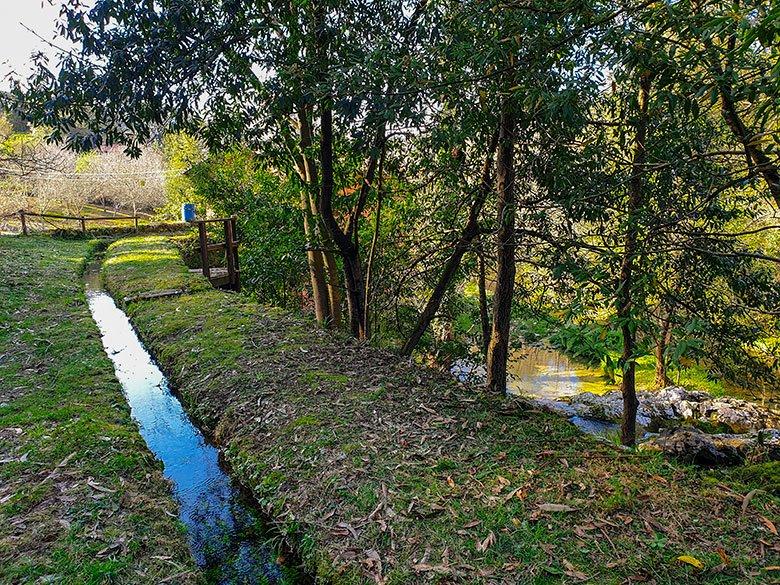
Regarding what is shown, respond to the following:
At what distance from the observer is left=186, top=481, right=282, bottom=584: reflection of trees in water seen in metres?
3.13

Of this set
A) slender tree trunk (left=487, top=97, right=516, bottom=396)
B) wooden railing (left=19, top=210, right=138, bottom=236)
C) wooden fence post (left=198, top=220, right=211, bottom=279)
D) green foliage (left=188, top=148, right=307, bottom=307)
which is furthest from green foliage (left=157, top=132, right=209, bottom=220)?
slender tree trunk (left=487, top=97, right=516, bottom=396)

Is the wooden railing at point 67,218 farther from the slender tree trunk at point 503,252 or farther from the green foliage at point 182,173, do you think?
the slender tree trunk at point 503,252

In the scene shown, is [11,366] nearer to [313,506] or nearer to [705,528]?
[313,506]

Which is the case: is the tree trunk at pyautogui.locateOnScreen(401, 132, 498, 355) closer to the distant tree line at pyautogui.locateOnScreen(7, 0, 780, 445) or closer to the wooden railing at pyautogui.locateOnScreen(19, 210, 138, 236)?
the distant tree line at pyautogui.locateOnScreen(7, 0, 780, 445)

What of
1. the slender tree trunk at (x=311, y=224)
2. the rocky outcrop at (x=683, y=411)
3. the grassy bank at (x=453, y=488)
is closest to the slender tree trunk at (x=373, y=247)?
the slender tree trunk at (x=311, y=224)

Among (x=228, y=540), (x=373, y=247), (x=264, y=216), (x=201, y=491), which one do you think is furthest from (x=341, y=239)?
(x=228, y=540)

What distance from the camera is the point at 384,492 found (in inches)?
130

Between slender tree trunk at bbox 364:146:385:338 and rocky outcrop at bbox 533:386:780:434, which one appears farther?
rocky outcrop at bbox 533:386:780:434

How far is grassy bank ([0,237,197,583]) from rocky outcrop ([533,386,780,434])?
798cm

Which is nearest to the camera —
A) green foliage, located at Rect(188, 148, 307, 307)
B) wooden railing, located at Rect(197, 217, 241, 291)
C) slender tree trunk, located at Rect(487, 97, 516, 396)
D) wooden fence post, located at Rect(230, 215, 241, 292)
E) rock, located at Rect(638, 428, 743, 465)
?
slender tree trunk, located at Rect(487, 97, 516, 396)

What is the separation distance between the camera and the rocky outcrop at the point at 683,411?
10344mm

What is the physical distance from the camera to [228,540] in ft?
11.3

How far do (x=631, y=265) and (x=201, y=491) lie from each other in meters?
3.69

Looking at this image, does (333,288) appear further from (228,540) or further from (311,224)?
(228,540)
